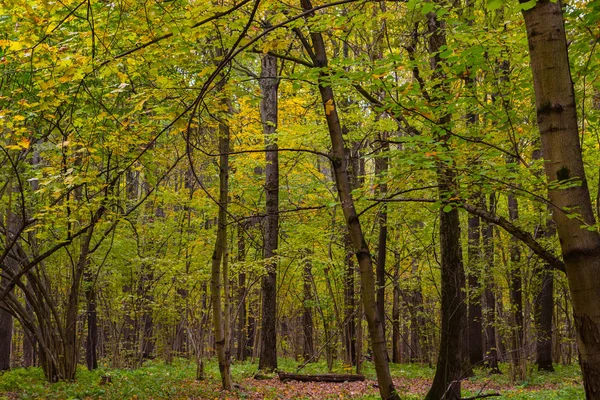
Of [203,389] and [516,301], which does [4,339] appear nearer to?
[203,389]

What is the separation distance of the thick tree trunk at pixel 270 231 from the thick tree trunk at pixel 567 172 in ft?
30.2

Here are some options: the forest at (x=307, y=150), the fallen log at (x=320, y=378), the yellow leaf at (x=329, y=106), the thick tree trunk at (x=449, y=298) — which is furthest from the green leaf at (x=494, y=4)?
the fallen log at (x=320, y=378)

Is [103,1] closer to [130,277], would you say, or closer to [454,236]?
[454,236]

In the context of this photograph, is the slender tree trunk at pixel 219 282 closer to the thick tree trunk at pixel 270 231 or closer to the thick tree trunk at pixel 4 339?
the thick tree trunk at pixel 270 231

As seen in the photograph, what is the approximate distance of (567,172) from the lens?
2.60 meters

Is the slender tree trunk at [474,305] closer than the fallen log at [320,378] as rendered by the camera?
No

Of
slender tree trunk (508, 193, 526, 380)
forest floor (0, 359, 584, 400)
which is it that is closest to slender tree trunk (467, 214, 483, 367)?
slender tree trunk (508, 193, 526, 380)

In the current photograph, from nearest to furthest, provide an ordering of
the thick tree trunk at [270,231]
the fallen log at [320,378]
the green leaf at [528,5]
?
1. the green leaf at [528,5]
2. the fallen log at [320,378]
3. the thick tree trunk at [270,231]

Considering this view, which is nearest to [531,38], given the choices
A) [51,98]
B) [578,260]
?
[578,260]

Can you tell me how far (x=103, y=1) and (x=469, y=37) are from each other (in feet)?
13.2

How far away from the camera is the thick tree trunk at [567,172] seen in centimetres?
248

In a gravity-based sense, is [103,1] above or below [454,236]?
above

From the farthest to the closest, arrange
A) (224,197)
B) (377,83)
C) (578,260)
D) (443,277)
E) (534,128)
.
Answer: (224,197)
(443,277)
(534,128)
(377,83)
(578,260)

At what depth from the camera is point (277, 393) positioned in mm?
9625
